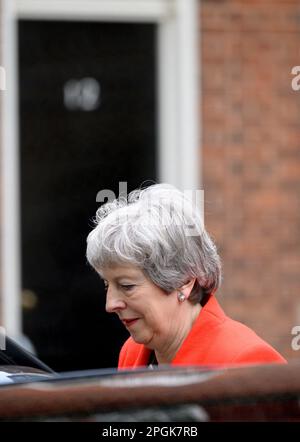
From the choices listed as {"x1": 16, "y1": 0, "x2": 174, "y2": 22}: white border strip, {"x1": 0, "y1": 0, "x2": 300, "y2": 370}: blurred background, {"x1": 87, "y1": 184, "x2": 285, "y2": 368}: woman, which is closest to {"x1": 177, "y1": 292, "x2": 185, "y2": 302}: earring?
{"x1": 87, "y1": 184, "x2": 285, "y2": 368}: woman

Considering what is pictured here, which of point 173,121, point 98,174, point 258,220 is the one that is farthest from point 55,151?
point 258,220

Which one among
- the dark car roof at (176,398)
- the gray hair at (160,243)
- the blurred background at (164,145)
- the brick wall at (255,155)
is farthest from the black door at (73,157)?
the dark car roof at (176,398)

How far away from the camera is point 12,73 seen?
21.6 ft

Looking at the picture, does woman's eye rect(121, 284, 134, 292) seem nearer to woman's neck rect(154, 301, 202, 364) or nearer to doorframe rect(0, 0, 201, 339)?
woman's neck rect(154, 301, 202, 364)

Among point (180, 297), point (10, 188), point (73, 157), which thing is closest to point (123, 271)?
point (180, 297)

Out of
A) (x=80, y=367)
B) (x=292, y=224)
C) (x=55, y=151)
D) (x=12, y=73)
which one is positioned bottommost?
(x=80, y=367)

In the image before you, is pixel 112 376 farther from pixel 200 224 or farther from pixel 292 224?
pixel 292 224

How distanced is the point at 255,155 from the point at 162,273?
165 inches

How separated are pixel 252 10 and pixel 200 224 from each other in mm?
4295

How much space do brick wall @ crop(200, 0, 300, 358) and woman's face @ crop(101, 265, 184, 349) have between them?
13.0ft

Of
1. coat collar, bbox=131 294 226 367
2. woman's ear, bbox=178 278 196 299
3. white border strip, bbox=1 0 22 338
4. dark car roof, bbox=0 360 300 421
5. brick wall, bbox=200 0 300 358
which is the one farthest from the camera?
brick wall, bbox=200 0 300 358

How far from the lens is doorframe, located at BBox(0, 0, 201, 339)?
21.4 ft

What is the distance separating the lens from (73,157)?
680 centimetres

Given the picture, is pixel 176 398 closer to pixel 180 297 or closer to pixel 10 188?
pixel 180 297
